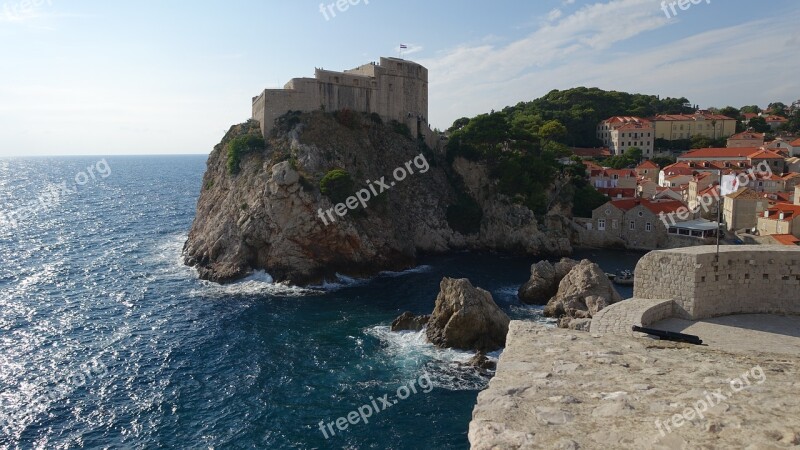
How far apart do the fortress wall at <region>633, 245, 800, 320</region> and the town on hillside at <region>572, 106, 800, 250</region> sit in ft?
68.3

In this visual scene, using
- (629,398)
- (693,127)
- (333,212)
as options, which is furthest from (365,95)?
(693,127)

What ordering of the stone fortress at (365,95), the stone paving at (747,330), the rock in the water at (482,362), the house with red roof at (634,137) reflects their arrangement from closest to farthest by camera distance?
the stone paving at (747,330) < the rock in the water at (482,362) < the stone fortress at (365,95) < the house with red roof at (634,137)

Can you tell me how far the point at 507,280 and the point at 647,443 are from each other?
39.5 meters

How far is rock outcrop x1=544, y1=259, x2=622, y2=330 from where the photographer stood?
3372 centimetres

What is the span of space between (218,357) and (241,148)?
104 ft

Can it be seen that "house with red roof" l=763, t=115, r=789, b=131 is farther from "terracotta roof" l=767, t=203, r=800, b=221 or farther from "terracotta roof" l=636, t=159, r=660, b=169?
"terracotta roof" l=767, t=203, r=800, b=221

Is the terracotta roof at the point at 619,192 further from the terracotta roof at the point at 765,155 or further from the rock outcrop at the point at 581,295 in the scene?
the rock outcrop at the point at 581,295

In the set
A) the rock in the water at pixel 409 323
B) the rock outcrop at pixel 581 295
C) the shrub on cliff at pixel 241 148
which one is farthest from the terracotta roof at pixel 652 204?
the shrub on cliff at pixel 241 148

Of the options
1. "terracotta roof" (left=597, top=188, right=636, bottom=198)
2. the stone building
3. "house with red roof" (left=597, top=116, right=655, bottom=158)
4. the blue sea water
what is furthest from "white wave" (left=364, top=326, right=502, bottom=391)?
"house with red roof" (left=597, top=116, right=655, bottom=158)

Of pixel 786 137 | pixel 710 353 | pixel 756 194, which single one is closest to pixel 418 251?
pixel 756 194

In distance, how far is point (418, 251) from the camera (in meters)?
56.3

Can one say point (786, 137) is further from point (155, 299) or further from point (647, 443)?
point (647, 443)

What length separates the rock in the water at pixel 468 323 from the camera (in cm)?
3017

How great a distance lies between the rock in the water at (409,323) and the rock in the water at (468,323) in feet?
4.73
